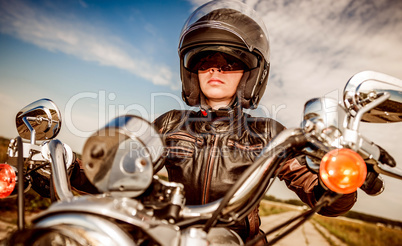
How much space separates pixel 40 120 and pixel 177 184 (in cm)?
101

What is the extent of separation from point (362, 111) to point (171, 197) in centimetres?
70

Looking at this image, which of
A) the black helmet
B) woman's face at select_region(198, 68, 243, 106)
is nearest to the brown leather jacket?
woman's face at select_region(198, 68, 243, 106)

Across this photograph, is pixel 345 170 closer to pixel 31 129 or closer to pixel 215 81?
pixel 215 81

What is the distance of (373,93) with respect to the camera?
91cm

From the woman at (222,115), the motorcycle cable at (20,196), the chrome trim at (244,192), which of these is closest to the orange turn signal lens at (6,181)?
the motorcycle cable at (20,196)

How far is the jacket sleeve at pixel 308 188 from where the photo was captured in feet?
4.02

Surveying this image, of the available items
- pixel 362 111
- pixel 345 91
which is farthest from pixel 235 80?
pixel 362 111

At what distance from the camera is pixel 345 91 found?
95 centimetres

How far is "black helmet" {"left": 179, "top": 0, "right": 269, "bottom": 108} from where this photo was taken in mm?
1812

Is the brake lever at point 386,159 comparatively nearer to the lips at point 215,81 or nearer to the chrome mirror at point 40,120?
the lips at point 215,81

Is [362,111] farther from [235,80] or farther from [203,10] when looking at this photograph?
[203,10]

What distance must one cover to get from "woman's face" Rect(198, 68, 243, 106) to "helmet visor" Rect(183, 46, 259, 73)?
0.04 metres

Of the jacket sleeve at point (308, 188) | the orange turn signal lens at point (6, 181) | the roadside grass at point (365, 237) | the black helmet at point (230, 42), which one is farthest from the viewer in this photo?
the roadside grass at point (365, 237)

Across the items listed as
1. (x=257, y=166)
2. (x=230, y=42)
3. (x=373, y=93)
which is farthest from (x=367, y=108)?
(x=230, y=42)
